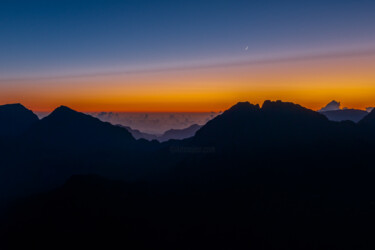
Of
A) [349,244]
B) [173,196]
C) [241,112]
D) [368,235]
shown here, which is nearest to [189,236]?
[173,196]

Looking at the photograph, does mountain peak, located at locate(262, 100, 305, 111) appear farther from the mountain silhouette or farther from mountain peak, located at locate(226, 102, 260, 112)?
mountain peak, located at locate(226, 102, 260, 112)

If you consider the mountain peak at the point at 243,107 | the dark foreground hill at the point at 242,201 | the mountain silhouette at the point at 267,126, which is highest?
the mountain peak at the point at 243,107

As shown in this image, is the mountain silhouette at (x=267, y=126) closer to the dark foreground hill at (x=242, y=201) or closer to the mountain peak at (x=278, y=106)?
the mountain peak at (x=278, y=106)

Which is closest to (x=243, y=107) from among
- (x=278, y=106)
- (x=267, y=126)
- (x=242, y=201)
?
(x=278, y=106)

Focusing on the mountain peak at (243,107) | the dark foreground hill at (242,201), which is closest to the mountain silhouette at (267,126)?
the mountain peak at (243,107)

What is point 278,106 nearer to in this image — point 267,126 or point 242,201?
point 267,126

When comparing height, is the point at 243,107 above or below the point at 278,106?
below

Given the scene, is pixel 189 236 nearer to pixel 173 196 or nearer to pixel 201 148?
pixel 173 196

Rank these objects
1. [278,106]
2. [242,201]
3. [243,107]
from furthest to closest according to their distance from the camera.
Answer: [243,107], [278,106], [242,201]

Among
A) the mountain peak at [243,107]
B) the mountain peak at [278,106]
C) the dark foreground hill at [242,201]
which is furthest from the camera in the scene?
the mountain peak at [243,107]
